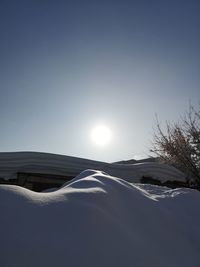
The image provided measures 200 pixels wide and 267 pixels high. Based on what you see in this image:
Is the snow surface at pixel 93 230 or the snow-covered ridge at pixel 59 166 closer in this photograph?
the snow surface at pixel 93 230

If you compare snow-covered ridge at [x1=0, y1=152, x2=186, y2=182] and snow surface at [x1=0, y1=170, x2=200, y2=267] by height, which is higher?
snow-covered ridge at [x1=0, y1=152, x2=186, y2=182]

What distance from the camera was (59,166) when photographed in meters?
4.56

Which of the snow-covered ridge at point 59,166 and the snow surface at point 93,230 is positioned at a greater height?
the snow-covered ridge at point 59,166

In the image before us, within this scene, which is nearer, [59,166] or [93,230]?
[93,230]

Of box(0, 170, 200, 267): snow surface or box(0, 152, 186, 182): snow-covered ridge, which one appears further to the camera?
box(0, 152, 186, 182): snow-covered ridge

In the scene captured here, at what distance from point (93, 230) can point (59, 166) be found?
362cm

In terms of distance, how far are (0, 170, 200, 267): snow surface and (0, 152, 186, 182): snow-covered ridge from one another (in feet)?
9.95

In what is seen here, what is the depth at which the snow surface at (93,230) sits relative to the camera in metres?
0.87

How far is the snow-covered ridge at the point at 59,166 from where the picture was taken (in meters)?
4.25

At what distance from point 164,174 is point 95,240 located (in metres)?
4.95

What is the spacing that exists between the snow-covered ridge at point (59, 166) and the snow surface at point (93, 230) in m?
3.03

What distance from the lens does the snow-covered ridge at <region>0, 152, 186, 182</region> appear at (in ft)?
14.0

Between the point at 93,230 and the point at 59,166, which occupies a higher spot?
the point at 59,166

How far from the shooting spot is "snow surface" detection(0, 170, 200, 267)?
87 cm
